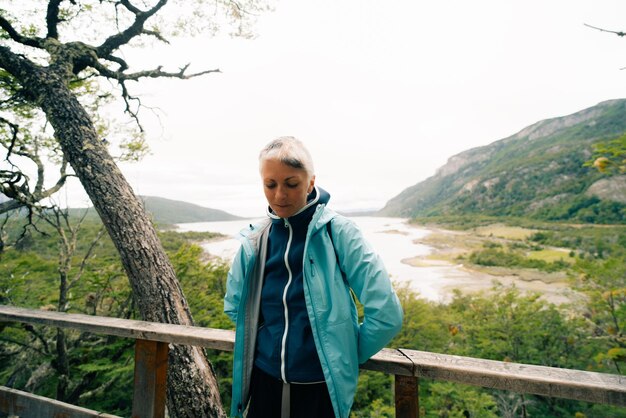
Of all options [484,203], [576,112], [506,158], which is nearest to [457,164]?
[506,158]

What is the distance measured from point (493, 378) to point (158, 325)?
1604mm

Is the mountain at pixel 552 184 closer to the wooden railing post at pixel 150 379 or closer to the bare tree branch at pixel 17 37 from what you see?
the wooden railing post at pixel 150 379

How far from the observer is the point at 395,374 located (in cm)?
127

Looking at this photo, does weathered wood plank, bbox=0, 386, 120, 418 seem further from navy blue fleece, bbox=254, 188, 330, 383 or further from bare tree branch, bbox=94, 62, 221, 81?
bare tree branch, bbox=94, 62, 221, 81

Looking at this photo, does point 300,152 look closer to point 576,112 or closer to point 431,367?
point 431,367

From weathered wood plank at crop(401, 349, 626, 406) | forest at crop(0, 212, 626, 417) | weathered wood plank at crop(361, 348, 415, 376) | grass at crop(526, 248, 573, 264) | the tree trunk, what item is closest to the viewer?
weathered wood plank at crop(401, 349, 626, 406)

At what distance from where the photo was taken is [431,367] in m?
1.21

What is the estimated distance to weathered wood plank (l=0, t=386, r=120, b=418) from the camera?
1832 mm

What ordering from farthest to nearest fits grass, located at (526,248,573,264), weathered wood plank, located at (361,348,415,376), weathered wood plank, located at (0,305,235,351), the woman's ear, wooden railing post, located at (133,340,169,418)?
grass, located at (526,248,573,264), wooden railing post, located at (133,340,169,418), weathered wood plank, located at (0,305,235,351), the woman's ear, weathered wood plank, located at (361,348,415,376)

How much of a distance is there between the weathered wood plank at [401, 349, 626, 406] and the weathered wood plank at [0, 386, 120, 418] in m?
1.78

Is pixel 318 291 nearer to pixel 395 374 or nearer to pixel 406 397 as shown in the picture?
pixel 395 374

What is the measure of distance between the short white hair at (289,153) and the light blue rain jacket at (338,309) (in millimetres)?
195

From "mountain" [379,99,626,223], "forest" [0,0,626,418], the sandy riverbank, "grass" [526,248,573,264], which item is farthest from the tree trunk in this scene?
"mountain" [379,99,626,223]

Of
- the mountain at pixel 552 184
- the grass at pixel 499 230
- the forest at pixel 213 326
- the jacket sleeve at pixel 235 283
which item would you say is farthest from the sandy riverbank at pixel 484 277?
the mountain at pixel 552 184
